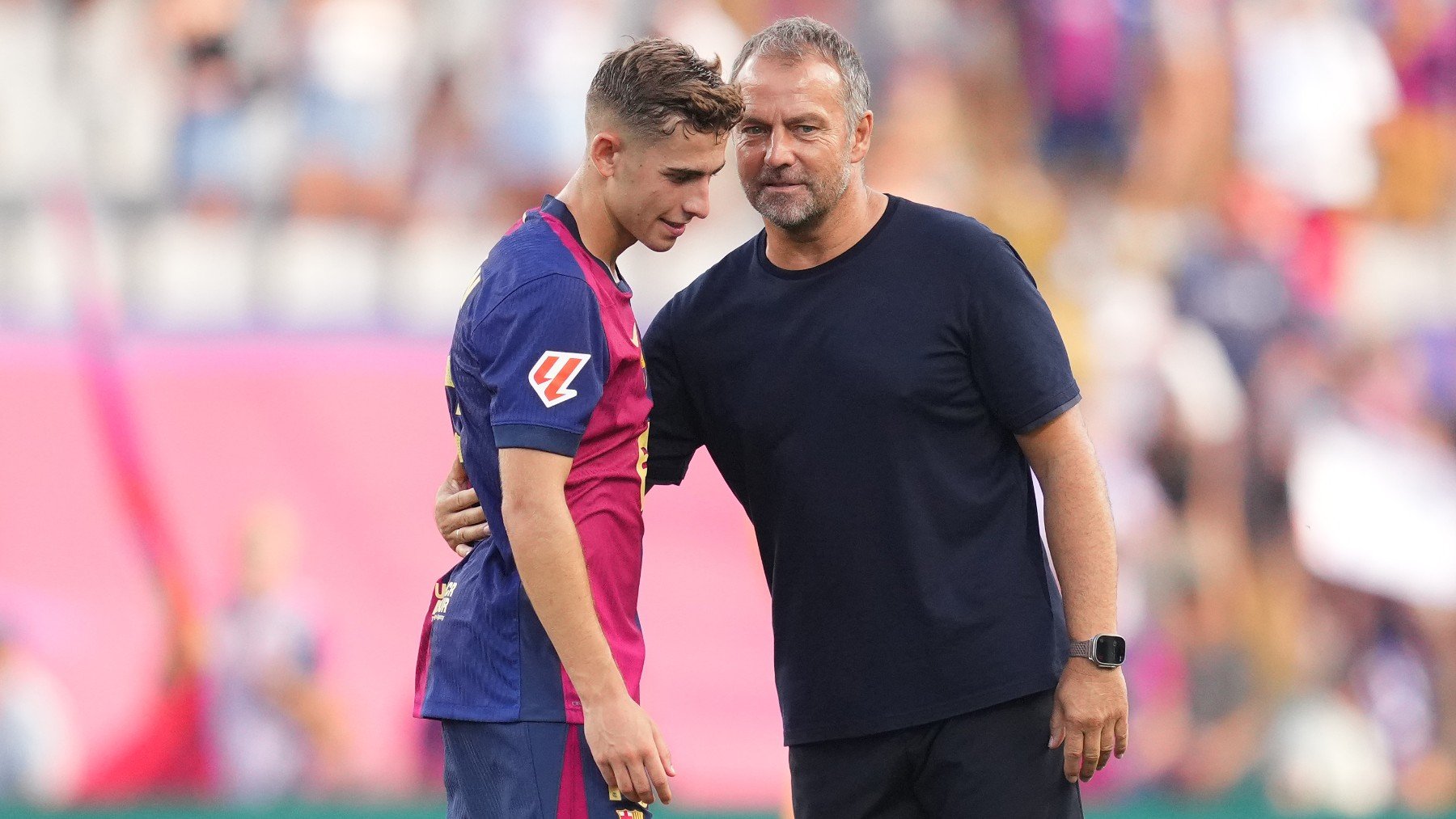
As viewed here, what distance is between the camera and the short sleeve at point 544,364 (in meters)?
2.48

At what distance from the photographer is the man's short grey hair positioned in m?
3.04

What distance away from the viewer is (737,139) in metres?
3.08

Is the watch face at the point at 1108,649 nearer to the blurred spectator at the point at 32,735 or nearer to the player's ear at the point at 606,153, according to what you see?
the player's ear at the point at 606,153

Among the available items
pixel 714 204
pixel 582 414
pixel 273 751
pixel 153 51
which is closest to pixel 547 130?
pixel 714 204

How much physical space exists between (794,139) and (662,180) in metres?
0.45

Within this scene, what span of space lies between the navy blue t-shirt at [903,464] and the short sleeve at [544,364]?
1.92 feet

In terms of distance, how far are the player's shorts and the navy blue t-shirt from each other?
0.60 metres

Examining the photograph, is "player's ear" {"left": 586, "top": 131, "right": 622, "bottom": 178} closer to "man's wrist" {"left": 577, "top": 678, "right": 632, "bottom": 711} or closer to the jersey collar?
the jersey collar

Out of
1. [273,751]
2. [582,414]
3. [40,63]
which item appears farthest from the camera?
[40,63]

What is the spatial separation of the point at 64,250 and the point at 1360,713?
6406 mm

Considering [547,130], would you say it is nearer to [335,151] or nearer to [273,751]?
[335,151]

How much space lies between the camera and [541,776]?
253 cm

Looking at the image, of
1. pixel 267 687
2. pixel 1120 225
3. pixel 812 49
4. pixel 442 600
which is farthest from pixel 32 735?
pixel 1120 225

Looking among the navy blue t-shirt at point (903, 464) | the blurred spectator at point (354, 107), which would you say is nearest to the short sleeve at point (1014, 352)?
the navy blue t-shirt at point (903, 464)
